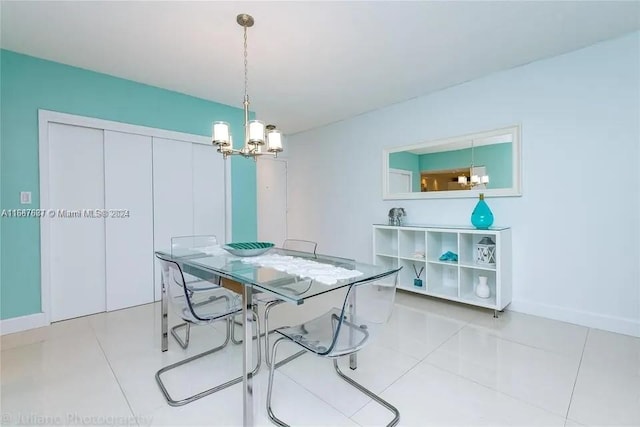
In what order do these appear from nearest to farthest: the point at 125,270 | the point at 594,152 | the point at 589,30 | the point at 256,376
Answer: the point at 256,376, the point at 589,30, the point at 594,152, the point at 125,270

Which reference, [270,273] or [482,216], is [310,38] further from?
[482,216]

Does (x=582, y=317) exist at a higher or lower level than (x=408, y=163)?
lower

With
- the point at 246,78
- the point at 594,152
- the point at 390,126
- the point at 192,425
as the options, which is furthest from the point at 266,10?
the point at 594,152

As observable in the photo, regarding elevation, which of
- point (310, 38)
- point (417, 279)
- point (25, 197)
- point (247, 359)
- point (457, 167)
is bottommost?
point (417, 279)

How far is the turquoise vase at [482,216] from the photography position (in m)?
2.93

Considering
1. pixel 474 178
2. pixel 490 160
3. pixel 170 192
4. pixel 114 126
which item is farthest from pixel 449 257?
pixel 114 126

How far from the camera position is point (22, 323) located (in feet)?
8.52

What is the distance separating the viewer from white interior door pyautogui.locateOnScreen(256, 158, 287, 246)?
520cm

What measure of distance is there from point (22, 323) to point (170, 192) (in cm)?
175

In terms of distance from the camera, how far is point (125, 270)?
3197 mm

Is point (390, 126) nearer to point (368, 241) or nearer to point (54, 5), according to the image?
point (368, 241)

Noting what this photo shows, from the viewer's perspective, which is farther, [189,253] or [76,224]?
[76,224]

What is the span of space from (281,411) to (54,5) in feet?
9.89

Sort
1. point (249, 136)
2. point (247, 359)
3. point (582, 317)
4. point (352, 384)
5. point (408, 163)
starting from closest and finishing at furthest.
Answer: point (247, 359)
point (352, 384)
point (249, 136)
point (582, 317)
point (408, 163)
